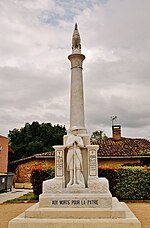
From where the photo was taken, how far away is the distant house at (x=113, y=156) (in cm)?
2219

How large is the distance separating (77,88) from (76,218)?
361 centimetres

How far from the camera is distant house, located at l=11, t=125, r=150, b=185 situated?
874 inches

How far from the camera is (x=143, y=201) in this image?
549 inches

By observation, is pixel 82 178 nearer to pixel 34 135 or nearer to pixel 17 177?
pixel 17 177

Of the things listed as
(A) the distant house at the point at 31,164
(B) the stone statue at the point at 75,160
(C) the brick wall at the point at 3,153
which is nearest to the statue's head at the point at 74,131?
(B) the stone statue at the point at 75,160

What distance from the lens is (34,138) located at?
40406 mm

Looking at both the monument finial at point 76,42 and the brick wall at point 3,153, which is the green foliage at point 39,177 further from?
the brick wall at point 3,153

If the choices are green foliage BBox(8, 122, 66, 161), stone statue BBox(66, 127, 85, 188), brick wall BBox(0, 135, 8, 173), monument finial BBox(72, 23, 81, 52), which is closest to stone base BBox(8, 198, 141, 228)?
stone statue BBox(66, 127, 85, 188)

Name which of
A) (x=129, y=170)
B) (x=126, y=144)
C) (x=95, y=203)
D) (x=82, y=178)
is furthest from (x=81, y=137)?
(x=126, y=144)

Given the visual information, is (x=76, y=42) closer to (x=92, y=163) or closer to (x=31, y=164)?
(x=92, y=163)

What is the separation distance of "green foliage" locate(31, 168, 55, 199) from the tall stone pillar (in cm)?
681

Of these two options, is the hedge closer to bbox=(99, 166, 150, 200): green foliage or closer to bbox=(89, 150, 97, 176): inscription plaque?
bbox=(99, 166, 150, 200): green foliage

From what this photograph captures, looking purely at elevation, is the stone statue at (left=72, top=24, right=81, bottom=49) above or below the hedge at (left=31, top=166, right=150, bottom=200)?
above

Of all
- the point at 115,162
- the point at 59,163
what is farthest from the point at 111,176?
the point at 115,162
